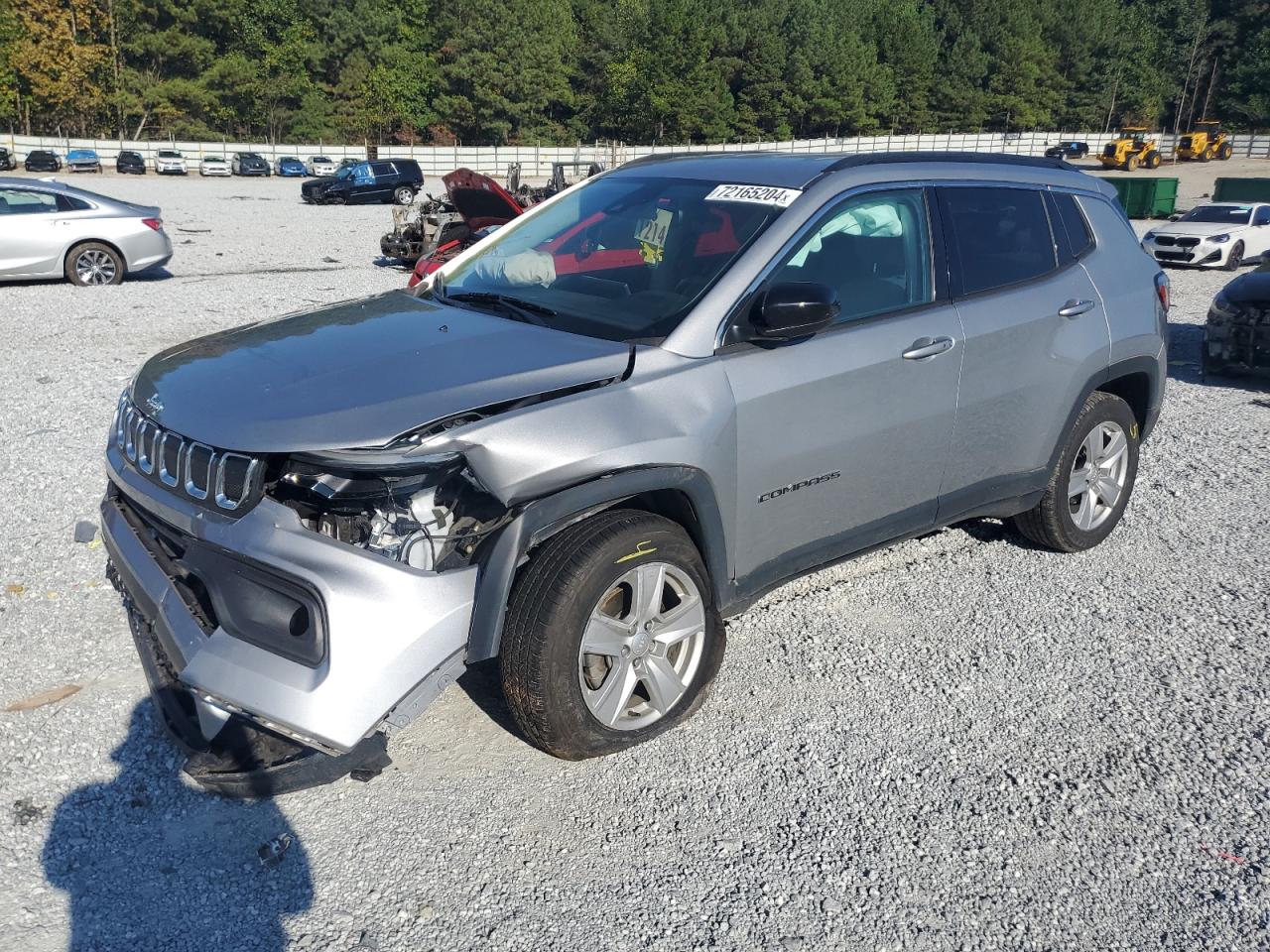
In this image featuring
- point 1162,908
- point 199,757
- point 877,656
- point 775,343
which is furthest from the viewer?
point 877,656

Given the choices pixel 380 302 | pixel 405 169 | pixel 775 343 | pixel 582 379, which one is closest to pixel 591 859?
pixel 582 379

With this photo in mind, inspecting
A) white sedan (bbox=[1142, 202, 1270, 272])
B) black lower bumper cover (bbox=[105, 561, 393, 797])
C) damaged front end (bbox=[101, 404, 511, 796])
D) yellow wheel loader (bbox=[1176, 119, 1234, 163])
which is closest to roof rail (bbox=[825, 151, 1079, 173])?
damaged front end (bbox=[101, 404, 511, 796])

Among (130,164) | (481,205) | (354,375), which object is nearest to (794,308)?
(354,375)

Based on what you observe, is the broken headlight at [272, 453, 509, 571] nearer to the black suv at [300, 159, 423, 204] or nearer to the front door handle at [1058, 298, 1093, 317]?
the front door handle at [1058, 298, 1093, 317]

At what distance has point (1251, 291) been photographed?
30.2ft

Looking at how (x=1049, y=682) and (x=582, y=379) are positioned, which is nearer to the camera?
(x=582, y=379)

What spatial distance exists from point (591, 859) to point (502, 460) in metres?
1.17

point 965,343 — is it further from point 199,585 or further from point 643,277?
point 199,585

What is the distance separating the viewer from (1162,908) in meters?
2.87

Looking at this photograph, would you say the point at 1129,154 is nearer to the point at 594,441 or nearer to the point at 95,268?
the point at 95,268

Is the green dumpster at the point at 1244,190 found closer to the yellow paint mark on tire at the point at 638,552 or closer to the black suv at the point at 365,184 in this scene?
the black suv at the point at 365,184

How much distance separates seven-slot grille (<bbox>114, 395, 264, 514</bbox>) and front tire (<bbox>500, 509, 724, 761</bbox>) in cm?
83

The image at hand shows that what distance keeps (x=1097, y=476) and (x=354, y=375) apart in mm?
3681

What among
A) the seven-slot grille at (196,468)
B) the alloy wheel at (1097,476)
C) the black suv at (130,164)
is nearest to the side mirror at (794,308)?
the seven-slot grille at (196,468)
